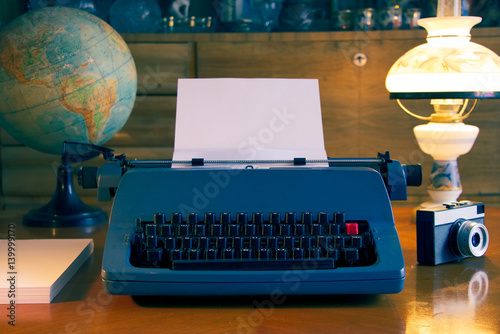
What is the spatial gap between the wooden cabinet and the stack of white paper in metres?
1.07

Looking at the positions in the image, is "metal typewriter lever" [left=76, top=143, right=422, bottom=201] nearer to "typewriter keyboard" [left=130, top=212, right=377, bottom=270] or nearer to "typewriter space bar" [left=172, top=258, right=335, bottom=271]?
"typewriter keyboard" [left=130, top=212, right=377, bottom=270]

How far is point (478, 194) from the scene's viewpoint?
2.26 metres

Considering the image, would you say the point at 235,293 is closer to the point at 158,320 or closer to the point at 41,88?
the point at 158,320

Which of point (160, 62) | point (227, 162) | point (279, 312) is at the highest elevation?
point (160, 62)

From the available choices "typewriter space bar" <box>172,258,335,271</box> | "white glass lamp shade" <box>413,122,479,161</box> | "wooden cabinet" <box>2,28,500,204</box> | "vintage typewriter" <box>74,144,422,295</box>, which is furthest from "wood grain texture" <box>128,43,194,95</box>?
"typewriter space bar" <box>172,258,335,271</box>

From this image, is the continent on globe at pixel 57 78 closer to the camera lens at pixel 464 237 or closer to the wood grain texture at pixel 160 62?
the wood grain texture at pixel 160 62

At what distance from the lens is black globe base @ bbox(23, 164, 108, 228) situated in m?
1.53

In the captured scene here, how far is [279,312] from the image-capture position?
87 centimetres

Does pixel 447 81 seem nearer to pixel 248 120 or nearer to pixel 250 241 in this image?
pixel 248 120

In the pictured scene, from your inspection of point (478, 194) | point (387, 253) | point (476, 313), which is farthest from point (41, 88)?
point (478, 194)

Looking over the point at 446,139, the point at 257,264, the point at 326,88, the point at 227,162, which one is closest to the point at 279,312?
the point at 257,264

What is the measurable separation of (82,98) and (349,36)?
1049mm

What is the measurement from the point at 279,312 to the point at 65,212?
2.82 ft

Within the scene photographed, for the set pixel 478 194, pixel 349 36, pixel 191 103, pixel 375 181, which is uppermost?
pixel 349 36
